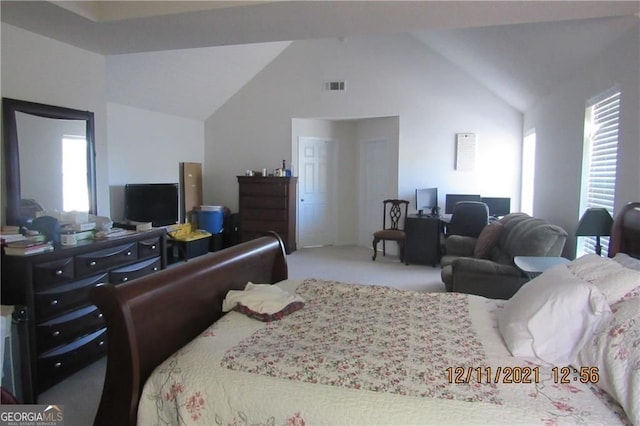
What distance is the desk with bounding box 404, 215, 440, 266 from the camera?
5641 mm

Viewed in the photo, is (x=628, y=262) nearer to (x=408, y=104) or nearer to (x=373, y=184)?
(x=408, y=104)

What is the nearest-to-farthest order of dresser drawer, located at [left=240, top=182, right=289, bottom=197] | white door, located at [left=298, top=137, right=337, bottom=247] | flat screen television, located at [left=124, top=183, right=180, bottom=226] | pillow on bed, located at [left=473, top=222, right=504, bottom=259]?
pillow on bed, located at [left=473, top=222, right=504, bottom=259], flat screen television, located at [left=124, top=183, right=180, bottom=226], dresser drawer, located at [left=240, top=182, right=289, bottom=197], white door, located at [left=298, top=137, right=337, bottom=247]

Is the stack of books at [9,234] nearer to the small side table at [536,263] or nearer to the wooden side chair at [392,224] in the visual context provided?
the small side table at [536,263]

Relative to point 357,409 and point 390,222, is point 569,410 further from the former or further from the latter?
point 390,222

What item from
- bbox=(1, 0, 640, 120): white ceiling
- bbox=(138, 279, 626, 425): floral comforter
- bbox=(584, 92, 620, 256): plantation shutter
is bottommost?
bbox=(138, 279, 626, 425): floral comforter

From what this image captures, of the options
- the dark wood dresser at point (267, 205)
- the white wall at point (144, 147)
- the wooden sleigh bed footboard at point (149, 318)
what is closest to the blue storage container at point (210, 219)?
the dark wood dresser at point (267, 205)

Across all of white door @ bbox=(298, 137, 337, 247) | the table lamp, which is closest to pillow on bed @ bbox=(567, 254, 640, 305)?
the table lamp

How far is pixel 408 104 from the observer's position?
6367 millimetres

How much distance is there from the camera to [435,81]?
247 inches

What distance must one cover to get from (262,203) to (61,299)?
4.19 meters

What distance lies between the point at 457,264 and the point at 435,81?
12.4 feet

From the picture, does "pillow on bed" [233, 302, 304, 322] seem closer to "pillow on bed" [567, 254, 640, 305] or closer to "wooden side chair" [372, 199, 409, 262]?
"pillow on bed" [567, 254, 640, 305]

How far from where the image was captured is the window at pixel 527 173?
18.9 ft

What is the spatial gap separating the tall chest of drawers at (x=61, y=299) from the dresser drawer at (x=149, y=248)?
12cm
